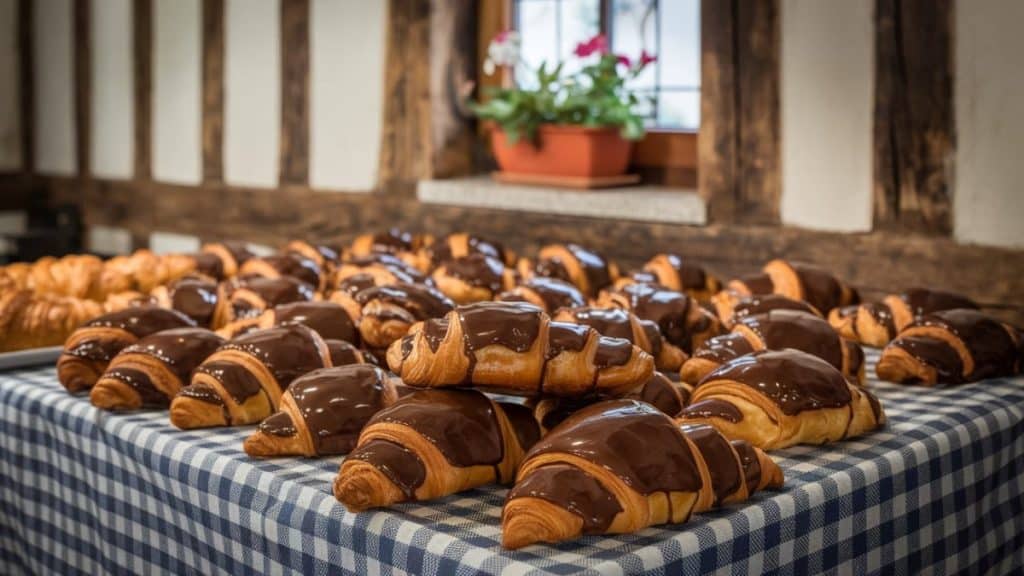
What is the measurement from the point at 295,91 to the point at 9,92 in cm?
203

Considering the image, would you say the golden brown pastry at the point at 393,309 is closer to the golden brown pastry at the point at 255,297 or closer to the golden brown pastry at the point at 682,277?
the golden brown pastry at the point at 255,297

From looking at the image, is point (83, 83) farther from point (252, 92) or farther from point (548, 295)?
point (548, 295)

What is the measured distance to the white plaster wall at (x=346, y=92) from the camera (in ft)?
14.3

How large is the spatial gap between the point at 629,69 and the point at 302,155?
1.40 metres

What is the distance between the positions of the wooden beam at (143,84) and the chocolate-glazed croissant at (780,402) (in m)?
3.99

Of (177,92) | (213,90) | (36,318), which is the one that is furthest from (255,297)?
(177,92)

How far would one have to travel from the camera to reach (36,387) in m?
2.28

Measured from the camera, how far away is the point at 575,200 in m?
3.70

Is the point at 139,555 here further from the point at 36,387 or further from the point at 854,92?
the point at 854,92

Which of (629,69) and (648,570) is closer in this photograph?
(648,570)

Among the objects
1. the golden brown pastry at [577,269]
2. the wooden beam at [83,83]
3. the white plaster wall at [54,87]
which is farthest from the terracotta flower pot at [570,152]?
the white plaster wall at [54,87]

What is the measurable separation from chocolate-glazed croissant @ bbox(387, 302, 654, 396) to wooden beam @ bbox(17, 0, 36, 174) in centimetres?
483

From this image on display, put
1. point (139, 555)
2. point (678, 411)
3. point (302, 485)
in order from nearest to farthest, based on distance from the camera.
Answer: point (302, 485) → point (678, 411) → point (139, 555)

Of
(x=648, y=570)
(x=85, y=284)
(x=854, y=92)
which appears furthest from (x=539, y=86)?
(x=648, y=570)
